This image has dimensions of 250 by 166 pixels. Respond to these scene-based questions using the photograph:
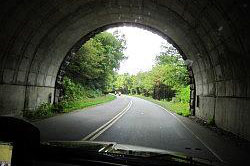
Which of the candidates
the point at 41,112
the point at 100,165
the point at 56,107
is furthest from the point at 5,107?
the point at 100,165

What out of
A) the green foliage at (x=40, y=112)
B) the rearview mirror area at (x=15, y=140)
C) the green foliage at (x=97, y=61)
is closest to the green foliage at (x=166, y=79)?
the green foliage at (x=97, y=61)

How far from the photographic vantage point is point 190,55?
20859 millimetres

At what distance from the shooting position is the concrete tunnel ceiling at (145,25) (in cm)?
1218

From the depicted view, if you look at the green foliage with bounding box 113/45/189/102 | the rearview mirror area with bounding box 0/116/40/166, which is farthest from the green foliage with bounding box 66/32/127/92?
the rearview mirror area with bounding box 0/116/40/166

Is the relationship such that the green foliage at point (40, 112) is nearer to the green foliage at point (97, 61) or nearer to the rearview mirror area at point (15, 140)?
the green foliage at point (97, 61)

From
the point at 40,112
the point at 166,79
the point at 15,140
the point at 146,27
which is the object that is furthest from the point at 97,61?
the point at 15,140

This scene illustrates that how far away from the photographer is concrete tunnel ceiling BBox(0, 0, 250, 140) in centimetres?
1218

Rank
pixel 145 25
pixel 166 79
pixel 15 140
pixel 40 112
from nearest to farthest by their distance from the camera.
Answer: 1. pixel 15 140
2. pixel 40 112
3. pixel 145 25
4. pixel 166 79

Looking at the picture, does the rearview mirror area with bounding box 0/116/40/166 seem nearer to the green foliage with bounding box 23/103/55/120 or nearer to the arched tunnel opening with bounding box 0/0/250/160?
the arched tunnel opening with bounding box 0/0/250/160

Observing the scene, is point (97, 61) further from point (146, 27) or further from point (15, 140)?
point (15, 140)

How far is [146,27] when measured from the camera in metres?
22.2

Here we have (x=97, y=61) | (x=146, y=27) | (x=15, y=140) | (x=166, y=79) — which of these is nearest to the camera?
(x=15, y=140)

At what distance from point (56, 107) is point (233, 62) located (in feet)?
42.4

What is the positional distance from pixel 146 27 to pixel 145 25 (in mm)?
320
